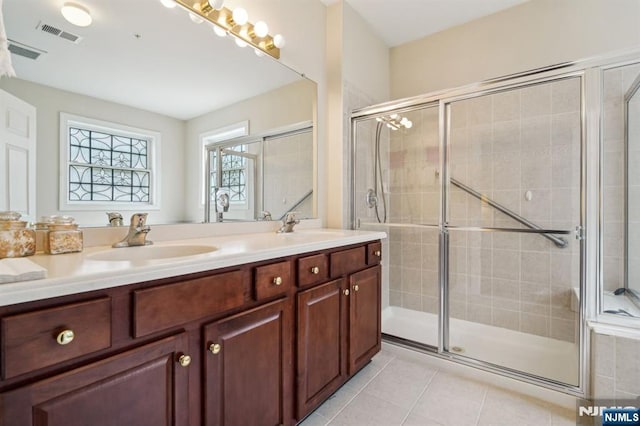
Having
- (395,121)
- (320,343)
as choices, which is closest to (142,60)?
(320,343)

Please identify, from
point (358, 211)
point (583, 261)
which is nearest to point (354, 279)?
point (358, 211)

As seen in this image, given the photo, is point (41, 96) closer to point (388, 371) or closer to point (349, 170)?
point (349, 170)

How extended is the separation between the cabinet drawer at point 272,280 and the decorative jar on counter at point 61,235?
0.64m

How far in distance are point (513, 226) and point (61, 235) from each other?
2714mm

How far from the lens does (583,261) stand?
1.62m

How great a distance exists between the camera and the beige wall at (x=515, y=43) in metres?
2.06

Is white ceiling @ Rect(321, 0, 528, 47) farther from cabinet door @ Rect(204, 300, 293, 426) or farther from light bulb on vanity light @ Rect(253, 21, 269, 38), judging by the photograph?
cabinet door @ Rect(204, 300, 293, 426)

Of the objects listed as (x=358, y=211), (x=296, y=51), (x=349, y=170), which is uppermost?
(x=296, y=51)

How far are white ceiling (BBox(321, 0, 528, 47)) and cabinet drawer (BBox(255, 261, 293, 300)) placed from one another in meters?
2.18

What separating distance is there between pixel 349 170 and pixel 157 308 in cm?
186

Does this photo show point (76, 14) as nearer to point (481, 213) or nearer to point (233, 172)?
point (233, 172)

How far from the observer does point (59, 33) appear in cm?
→ 115

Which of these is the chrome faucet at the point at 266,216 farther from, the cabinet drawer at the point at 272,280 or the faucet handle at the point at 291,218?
the cabinet drawer at the point at 272,280

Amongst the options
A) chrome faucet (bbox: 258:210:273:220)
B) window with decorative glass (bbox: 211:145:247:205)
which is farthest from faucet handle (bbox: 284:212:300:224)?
window with decorative glass (bbox: 211:145:247:205)
